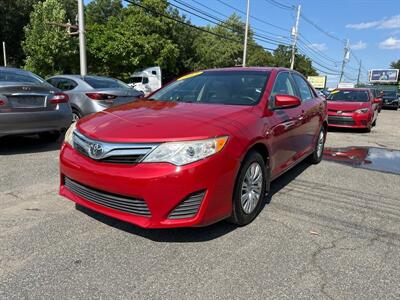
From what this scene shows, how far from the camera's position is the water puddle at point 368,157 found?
6.56 m

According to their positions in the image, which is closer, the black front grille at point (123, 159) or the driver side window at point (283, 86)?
the black front grille at point (123, 159)

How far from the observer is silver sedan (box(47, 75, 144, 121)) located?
8.01m

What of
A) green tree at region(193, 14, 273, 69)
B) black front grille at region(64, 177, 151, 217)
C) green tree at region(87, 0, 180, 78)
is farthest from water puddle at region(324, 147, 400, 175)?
green tree at region(193, 14, 273, 69)

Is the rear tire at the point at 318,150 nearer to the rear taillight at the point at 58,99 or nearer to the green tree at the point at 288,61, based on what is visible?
the rear taillight at the point at 58,99

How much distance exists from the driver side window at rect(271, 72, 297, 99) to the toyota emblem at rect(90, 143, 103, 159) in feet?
6.71

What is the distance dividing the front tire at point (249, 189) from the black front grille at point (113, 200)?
857mm

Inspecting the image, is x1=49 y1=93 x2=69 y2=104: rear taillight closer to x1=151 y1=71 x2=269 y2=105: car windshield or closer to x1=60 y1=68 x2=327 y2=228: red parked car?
x1=151 y1=71 x2=269 y2=105: car windshield

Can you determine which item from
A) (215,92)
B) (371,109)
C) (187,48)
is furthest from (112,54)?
(215,92)

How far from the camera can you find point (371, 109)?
1160cm

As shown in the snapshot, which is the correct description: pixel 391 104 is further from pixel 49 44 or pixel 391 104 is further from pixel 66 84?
pixel 66 84

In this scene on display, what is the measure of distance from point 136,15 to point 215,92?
3154 centimetres

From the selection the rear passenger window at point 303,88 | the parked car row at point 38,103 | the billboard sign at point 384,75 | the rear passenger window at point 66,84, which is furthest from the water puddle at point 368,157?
the billboard sign at point 384,75

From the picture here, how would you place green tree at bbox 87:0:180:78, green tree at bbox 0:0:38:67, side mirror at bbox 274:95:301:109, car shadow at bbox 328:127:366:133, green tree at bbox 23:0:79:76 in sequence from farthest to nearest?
green tree at bbox 0:0:38:67
green tree at bbox 87:0:180:78
green tree at bbox 23:0:79:76
car shadow at bbox 328:127:366:133
side mirror at bbox 274:95:301:109

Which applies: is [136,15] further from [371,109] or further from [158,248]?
[158,248]
